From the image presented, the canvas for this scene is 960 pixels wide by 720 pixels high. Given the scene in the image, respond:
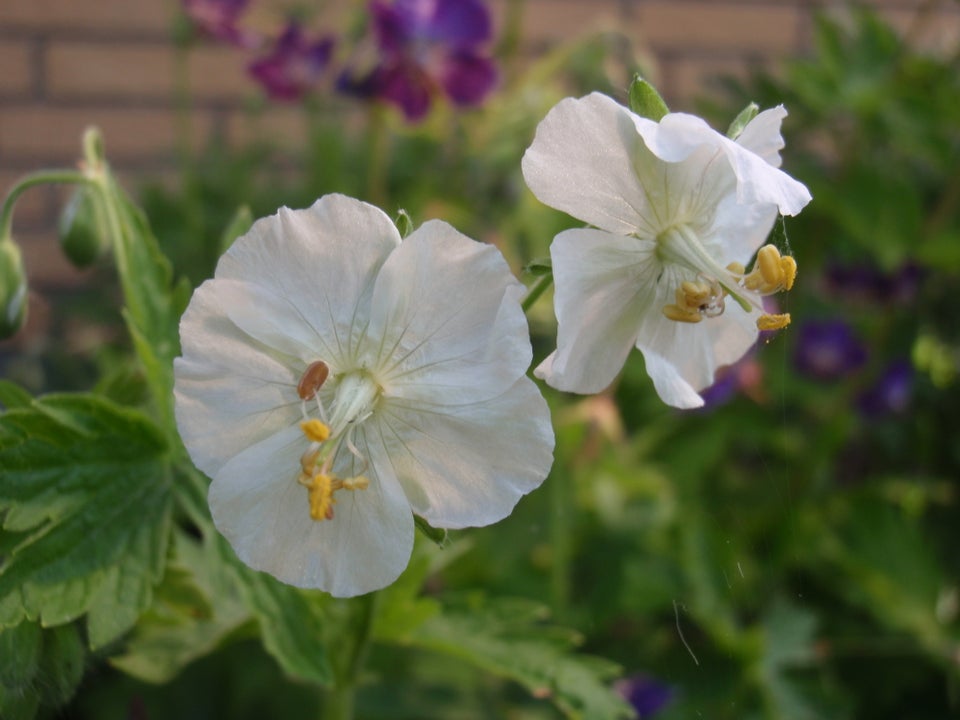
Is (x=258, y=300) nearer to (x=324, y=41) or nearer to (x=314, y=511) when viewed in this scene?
(x=314, y=511)

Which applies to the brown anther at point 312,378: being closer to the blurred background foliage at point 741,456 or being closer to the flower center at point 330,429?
the flower center at point 330,429

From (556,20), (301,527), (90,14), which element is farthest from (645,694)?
(90,14)

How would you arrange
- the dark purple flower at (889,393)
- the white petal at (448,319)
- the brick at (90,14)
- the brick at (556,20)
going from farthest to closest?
1. the brick at (556,20)
2. the brick at (90,14)
3. the dark purple flower at (889,393)
4. the white petal at (448,319)

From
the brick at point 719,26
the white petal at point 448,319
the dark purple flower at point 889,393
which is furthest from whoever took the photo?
the brick at point 719,26

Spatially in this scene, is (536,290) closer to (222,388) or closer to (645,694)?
(222,388)

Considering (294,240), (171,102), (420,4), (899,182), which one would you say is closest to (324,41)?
(420,4)

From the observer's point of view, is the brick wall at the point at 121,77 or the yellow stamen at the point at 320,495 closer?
the yellow stamen at the point at 320,495

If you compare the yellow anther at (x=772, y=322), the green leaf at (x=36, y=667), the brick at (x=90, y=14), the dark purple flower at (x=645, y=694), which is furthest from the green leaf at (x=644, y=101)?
the brick at (x=90, y=14)
